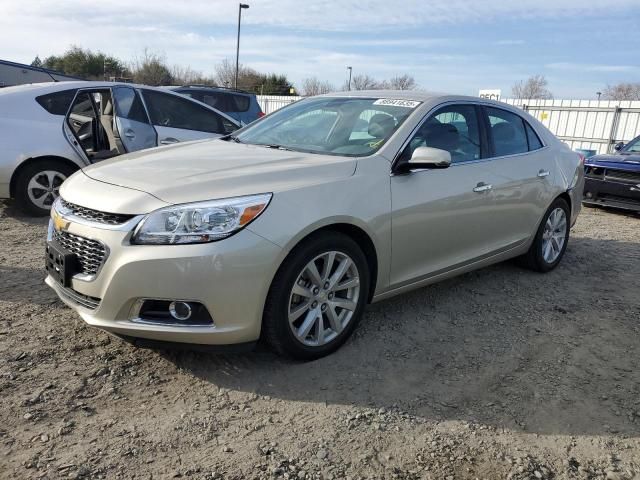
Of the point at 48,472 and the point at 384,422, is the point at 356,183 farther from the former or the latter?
the point at 48,472

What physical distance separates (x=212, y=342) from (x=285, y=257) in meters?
0.58

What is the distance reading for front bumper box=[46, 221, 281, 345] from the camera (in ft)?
8.80

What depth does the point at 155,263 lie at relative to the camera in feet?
8.77

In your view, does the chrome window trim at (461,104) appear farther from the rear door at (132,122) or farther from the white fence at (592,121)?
the white fence at (592,121)

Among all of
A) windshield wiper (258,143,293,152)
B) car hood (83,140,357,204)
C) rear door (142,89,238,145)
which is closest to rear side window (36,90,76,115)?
rear door (142,89,238,145)

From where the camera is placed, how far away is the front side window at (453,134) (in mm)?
3768

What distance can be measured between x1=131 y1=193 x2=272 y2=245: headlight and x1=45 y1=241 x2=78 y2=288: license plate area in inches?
18.4

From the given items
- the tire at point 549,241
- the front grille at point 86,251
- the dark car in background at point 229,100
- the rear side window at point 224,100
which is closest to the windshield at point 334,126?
the front grille at point 86,251

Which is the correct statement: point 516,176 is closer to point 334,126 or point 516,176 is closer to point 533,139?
point 533,139

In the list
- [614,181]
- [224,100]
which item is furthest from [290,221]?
[224,100]

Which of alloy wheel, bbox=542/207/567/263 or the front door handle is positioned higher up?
the front door handle

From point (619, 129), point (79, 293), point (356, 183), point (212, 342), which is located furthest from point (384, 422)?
point (619, 129)

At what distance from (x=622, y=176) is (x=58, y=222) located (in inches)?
322

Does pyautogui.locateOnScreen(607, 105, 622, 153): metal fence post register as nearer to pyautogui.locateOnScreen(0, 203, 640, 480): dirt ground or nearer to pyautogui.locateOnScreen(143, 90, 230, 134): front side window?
pyautogui.locateOnScreen(143, 90, 230, 134): front side window
